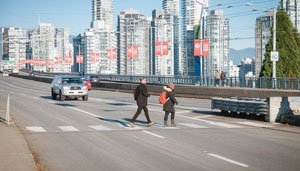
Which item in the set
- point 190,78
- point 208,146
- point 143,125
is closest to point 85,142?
point 208,146

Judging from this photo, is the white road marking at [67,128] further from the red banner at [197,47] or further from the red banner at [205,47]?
the red banner at [197,47]

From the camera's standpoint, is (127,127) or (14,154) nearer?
(14,154)

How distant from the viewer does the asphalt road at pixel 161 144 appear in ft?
33.8

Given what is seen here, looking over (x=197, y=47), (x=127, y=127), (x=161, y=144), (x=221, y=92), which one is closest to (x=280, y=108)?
(x=127, y=127)

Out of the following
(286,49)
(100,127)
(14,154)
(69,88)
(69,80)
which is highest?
(286,49)

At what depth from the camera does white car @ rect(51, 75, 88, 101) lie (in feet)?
112

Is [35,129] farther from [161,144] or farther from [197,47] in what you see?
[197,47]

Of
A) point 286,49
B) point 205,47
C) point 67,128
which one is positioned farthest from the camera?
point 286,49

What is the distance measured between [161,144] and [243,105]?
9.58 metres

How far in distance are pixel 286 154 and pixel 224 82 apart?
1613 inches

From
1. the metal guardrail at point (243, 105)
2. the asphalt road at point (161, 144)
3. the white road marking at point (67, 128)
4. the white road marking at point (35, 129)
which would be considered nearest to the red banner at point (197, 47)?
the metal guardrail at point (243, 105)

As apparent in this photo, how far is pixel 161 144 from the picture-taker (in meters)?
13.4

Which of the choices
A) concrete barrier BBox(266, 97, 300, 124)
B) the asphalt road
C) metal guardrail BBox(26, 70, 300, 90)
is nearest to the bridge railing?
metal guardrail BBox(26, 70, 300, 90)

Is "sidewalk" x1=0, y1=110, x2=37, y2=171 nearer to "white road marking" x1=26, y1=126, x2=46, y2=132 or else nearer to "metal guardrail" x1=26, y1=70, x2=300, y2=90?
"white road marking" x1=26, y1=126, x2=46, y2=132
